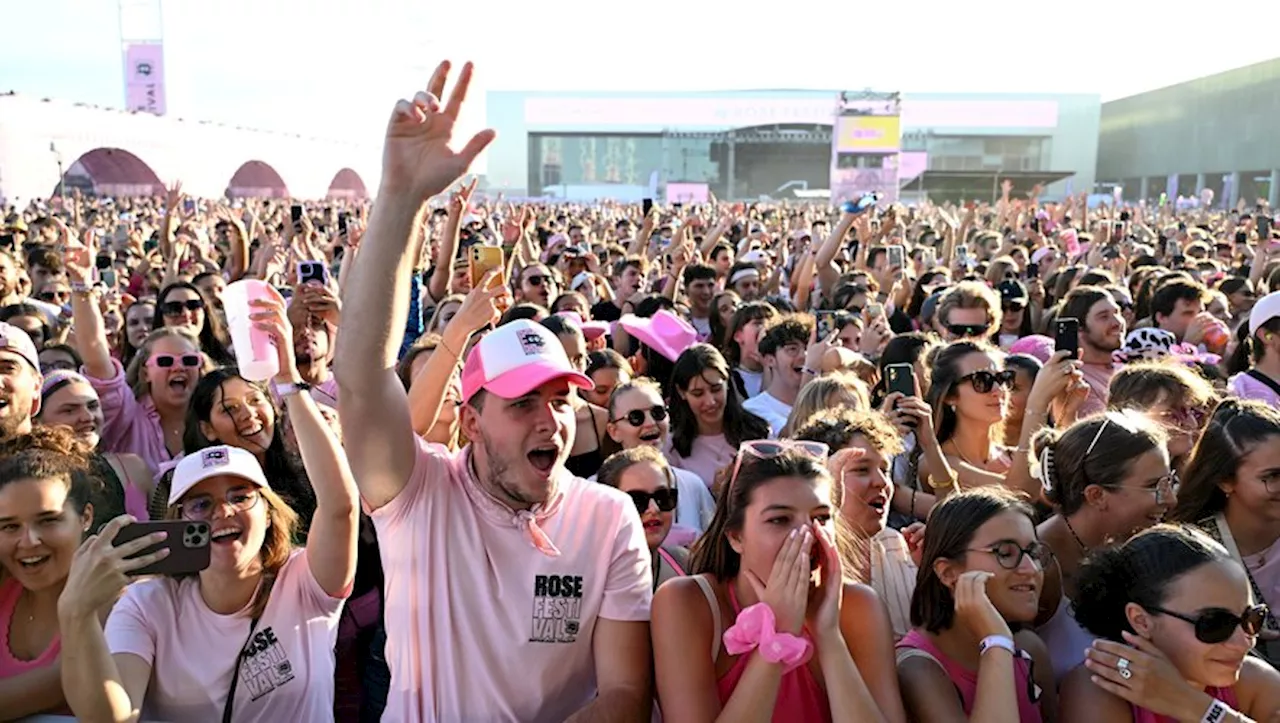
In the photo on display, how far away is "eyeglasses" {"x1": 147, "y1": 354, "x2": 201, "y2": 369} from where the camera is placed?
16.6 feet

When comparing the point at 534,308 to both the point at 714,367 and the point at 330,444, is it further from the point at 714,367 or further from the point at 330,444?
the point at 330,444

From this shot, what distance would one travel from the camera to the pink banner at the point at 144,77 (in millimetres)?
52344

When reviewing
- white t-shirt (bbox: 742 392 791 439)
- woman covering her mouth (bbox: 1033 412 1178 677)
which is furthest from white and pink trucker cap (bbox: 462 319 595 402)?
white t-shirt (bbox: 742 392 791 439)

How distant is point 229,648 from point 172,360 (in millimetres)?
2680

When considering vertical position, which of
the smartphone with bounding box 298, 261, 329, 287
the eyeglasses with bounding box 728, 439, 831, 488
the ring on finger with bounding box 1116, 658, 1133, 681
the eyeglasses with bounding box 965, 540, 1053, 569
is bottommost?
the ring on finger with bounding box 1116, 658, 1133, 681

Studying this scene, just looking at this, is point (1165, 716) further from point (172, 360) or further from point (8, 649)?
point (172, 360)

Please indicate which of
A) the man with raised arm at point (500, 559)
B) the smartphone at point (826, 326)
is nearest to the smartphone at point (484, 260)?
the smartphone at point (826, 326)

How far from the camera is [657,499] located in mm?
3635

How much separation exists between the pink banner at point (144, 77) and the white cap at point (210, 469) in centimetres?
5586

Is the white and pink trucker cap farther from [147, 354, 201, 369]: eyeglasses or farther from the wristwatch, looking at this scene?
[147, 354, 201, 369]: eyeglasses

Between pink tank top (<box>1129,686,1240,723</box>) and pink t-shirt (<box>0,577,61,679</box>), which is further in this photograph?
pink t-shirt (<box>0,577,61,679</box>)

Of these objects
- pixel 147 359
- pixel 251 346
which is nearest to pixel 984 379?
pixel 251 346

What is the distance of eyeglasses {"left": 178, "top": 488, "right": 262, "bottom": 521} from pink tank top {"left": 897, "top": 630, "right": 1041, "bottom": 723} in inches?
79.1

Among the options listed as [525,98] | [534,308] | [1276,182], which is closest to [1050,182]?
[1276,182]
